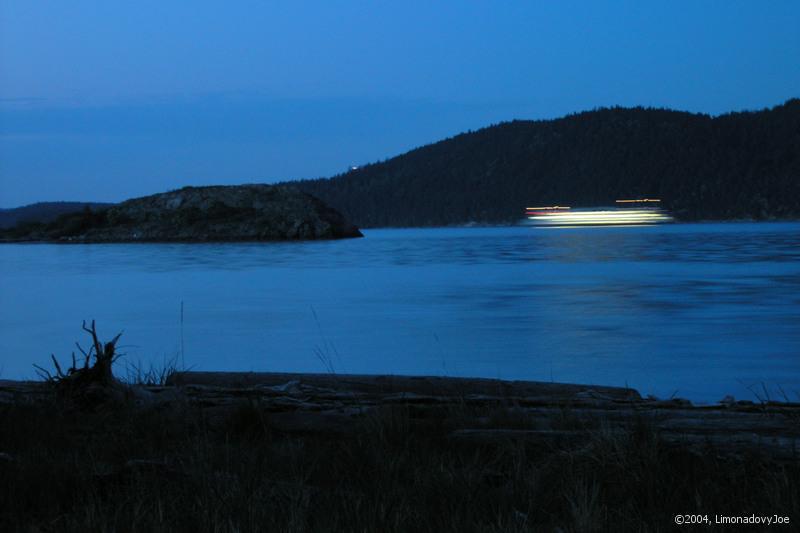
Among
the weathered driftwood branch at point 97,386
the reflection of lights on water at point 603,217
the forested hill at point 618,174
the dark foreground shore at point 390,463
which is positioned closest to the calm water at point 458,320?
the dark foreground shore at point 390,463

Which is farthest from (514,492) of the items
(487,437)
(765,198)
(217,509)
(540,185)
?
(540,185)

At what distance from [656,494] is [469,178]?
187931 millimetres

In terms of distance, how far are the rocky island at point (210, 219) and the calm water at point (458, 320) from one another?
38.3 meters

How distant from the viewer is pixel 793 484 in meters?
3.72

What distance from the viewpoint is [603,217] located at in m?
147

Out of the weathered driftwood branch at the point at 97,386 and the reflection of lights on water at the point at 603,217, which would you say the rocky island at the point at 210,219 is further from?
the reflection of lights on water at the point at 603,217

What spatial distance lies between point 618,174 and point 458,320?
16521 centimetres

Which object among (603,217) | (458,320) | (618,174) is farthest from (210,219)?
(618,174)

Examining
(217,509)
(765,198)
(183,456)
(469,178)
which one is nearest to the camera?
(217,509)

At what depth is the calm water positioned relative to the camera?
11.1 meters

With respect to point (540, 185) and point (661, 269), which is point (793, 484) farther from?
point (540, 185)

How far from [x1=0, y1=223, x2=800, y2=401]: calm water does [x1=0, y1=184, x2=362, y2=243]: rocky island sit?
38286 mm
